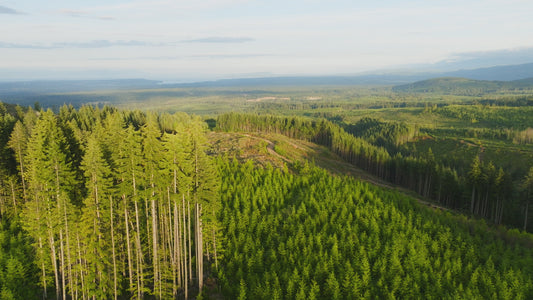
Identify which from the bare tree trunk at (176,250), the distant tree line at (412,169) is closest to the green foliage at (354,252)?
the bare tree trunk at (176,250)

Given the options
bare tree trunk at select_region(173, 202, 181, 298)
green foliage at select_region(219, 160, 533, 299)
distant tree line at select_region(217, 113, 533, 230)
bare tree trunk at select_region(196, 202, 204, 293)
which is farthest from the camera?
distant tree line at select_region(217, 113, 533, 230)

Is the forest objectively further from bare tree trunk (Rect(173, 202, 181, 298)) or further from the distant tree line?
the distant tree line

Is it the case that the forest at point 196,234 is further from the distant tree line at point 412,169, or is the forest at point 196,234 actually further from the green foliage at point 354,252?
the distant tree line at point 412,169

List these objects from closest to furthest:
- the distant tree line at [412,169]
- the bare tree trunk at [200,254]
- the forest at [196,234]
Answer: the forest at [196,234], the bare tree trunk at [200,254], the distant tree line at [412,169]

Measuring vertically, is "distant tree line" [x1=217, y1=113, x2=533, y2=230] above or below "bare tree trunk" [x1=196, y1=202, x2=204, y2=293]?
below

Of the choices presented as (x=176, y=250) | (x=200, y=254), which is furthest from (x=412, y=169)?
(x=176, y=250)

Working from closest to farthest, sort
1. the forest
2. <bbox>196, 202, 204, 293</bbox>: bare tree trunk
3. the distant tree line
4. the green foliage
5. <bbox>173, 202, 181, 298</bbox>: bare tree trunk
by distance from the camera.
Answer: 1. the forest
2. <bbox>173, 202, 181, 298</bbox>: bare tree trunk
3. <bbox>196, 202, 204, 293</bbox>: bare tree trunk
4. the green foliage
5. the distant tree line

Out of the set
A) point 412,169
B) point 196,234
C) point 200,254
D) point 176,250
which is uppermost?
point 196,234

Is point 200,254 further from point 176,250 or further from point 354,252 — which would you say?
point 354,252

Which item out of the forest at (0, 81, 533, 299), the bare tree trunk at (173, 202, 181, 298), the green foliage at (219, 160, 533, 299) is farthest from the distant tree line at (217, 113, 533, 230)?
the bare tree trunk at (173, 202, 181, 298)

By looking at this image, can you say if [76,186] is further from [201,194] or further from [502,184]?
[502,184]

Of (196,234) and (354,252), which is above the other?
(196,234)
